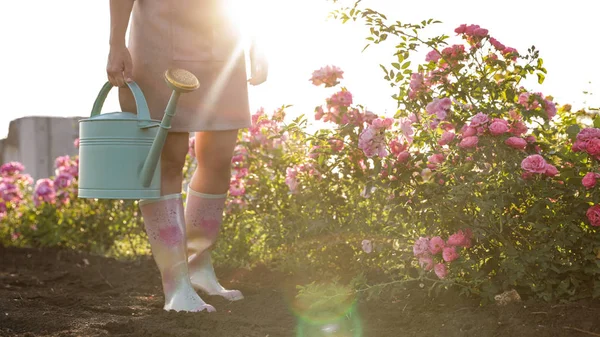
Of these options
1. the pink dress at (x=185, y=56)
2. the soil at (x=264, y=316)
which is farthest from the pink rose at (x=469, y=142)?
the pink dress at (x=185, y=56)

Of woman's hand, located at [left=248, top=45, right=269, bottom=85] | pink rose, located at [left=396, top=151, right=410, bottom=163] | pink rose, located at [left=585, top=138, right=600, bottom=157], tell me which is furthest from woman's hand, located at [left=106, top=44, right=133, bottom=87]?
pink rose, located at [left=585, top=138, right=600, bottom=157]

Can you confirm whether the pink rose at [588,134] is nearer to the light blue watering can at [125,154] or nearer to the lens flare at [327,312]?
the lens flare at [327,312]

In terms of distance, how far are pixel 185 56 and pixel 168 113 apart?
13.1 inches

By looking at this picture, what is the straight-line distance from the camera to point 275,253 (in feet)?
12.8

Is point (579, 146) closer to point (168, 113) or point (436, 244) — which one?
point (436, 244)

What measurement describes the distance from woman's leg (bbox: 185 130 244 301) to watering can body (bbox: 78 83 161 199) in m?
0.36

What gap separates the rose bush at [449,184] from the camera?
261cm

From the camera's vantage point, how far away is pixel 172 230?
291 centimetres

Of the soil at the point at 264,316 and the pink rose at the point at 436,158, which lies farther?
the pink rose at the point at 436,158

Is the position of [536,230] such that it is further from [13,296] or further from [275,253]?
[13,296]

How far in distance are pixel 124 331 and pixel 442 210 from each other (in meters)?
1.21

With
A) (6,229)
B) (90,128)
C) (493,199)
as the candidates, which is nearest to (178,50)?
(90,128)

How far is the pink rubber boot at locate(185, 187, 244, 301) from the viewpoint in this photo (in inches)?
126

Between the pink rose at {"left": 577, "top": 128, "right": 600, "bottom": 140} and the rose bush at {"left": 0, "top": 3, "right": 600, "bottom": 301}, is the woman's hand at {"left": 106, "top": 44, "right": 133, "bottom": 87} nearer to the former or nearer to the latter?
the rose bush at {"left": 0, "top": 3, "right": 600, "bottom": 301}
